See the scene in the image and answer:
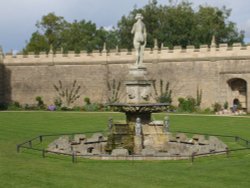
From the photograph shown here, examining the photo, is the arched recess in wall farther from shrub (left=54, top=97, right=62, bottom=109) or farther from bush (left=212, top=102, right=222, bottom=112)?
shrub (left=54, top=97, right=62, bottom=109)

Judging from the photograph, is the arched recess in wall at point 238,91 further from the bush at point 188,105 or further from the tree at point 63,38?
the tree at point 63,38

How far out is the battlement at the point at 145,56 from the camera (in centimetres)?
4050

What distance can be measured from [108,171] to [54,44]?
5551 cm

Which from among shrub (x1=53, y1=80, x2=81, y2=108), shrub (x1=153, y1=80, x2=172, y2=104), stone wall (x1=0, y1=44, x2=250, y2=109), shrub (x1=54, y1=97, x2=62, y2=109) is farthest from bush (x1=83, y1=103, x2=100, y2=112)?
shrub (x1=153, y1=80, x2=172, y2=104)

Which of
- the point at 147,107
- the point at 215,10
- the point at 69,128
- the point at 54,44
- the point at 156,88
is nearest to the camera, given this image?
the point at 147,107

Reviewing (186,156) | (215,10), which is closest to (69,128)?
(186,156)

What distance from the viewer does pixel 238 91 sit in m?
41.2

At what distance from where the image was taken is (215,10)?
205ft

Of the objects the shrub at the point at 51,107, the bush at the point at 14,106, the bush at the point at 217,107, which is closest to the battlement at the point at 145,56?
the bush at the point at 217,107

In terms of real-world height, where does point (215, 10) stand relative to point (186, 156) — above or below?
above

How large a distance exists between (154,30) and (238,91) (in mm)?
20818

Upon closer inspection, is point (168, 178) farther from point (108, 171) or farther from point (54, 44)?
point (54, 44)

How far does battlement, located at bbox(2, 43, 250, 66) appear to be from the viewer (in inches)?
1594

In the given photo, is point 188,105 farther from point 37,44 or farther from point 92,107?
point 37,44
